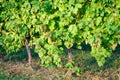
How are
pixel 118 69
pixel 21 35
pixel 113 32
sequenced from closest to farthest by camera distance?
1. pixel 113 32
2. pixel 21 35
3. pixel 118 69

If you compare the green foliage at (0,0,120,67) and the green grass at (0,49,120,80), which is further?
the green grass at (0,49,120,80)

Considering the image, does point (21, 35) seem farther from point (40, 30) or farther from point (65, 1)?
point (65, 1)

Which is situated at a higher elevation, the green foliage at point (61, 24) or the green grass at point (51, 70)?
the green foliage at point (61, 24)

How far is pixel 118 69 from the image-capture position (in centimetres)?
941

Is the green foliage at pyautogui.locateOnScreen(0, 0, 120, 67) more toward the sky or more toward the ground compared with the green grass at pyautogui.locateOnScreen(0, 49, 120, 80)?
more toward the sky

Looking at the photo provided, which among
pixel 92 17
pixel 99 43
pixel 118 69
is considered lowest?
pixel 118 69

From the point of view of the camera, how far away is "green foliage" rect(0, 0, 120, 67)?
7191mm

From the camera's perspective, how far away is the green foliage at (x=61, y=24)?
7191 mm

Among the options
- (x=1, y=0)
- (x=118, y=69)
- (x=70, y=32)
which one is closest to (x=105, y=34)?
(x=70, y=32)

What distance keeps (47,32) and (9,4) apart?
1.35 meters

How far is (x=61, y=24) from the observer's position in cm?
760

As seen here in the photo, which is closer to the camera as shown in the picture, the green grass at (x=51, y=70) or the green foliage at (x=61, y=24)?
the green foliage at (x=61, y=24)

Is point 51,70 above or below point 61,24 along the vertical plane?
below

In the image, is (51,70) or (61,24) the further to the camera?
(51,70)
